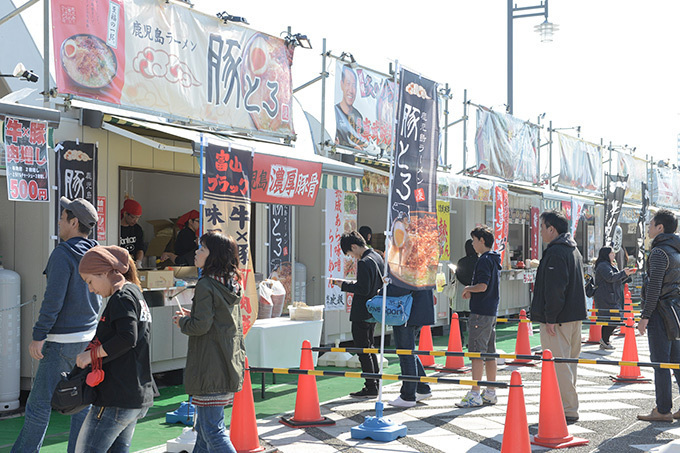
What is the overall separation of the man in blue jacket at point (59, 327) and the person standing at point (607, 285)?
394 inches

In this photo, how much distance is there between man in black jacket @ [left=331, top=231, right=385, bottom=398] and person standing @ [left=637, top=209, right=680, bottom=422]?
9.34 ft

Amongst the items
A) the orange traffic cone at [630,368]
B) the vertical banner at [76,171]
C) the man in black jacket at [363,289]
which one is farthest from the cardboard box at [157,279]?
the orange traffic cone at [630,368]

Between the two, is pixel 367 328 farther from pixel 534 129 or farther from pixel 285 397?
pixel 534 129

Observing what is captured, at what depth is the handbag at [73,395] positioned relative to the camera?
3.96 meters

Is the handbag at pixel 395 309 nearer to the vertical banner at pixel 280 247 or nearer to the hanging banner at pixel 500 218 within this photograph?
the vertical banner at pixel 280 247

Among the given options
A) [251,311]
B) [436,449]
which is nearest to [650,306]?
[436,449]

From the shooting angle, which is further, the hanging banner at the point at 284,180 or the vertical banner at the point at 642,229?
the vertical banner at the point at 642,229

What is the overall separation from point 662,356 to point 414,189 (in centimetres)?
303

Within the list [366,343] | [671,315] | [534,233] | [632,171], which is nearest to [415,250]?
[366,343]

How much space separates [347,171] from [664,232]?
14.5 ft

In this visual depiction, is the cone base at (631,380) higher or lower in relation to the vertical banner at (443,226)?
lower

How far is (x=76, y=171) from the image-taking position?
26.0ft

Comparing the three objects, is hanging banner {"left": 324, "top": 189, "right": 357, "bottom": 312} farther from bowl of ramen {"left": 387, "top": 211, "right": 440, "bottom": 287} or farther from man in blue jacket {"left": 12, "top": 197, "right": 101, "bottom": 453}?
man in blue jacket {"left": 12, "top": 197, "right": 101, "bottom": 453}

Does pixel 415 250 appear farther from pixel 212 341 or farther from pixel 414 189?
pixel 212 341
